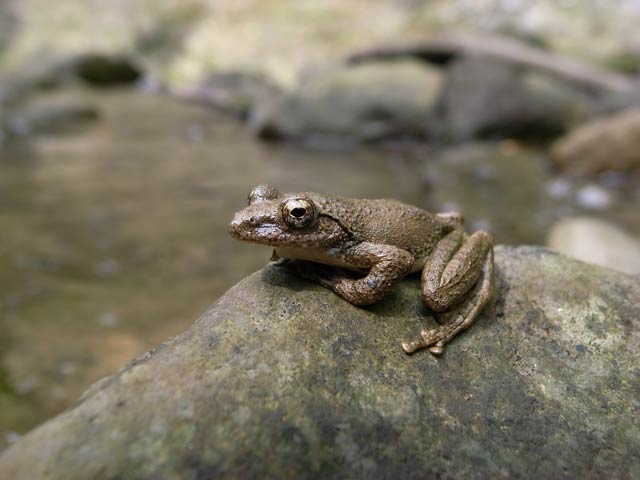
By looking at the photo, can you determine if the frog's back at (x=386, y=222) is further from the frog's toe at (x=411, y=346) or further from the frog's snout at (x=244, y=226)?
the frog's toe at (x=411, y=346)

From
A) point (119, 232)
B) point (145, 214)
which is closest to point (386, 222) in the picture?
point (119, 232)

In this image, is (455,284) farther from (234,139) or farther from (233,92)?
(233,92)

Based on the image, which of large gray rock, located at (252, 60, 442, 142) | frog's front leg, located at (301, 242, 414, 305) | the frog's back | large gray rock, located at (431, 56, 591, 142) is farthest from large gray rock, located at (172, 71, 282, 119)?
frog's front leg, located at (301, 242, 414, 305)

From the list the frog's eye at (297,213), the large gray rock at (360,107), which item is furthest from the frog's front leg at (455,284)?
the large gray rock at (360,107)

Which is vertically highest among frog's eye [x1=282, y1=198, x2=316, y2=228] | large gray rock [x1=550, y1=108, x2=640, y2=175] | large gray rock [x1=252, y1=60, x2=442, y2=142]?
frog's eye [x1=282, y1=198, x2=316, y2=228]

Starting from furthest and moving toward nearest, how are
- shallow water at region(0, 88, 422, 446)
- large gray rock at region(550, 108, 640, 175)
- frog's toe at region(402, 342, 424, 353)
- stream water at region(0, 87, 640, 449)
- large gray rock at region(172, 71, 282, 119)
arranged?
large gray rock at region(172, 71, 282, 119), large gray rock at region(550, 108, 640, 175), stream water at region(0, 87, 640, 449), shallow water at region(0, 88, 422, 446), frog's toe at region(402, 342, 424, 353)

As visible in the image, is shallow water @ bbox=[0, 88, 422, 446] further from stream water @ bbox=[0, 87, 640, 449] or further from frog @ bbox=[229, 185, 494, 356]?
frog @ bbox=[229, 185, 494, 356]

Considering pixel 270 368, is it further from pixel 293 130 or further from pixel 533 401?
pixel 293 130
